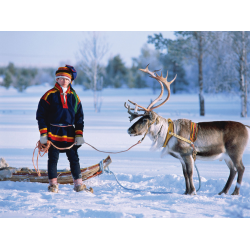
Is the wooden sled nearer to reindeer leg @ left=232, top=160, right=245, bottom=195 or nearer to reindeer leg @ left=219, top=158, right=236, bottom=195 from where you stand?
reindeer leg @ left=219, top=158, right=236, bottom=195

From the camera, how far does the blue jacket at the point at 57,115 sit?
4602 millimetres

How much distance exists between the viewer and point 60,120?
4648mm

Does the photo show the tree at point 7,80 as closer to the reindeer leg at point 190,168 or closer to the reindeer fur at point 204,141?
the reindeer fur at point 204,141

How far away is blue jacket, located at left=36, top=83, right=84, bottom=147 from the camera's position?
15.1 feet

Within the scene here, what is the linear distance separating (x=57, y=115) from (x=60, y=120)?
0.09 meters

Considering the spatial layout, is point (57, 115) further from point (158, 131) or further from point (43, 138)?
point (158, 131)

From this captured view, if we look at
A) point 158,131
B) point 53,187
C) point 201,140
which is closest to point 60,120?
point 53,187

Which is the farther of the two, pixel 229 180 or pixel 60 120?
pixel 229 180

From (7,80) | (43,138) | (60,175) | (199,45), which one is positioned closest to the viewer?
(43,138)

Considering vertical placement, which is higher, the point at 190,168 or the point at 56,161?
the point at 56,161

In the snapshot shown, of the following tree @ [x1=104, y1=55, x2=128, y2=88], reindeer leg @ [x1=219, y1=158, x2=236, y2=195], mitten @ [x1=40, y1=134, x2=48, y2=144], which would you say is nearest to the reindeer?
reindeer leg @ [x1=219, y1=158, x2=236, y2=195]

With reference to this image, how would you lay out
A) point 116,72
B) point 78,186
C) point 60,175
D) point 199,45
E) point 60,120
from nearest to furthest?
point 60,120 < point 78,186 < point 60,175 < point 199,45 < point 116,72

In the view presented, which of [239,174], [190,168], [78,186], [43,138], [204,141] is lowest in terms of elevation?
[78,186]

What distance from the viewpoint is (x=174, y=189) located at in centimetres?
520
